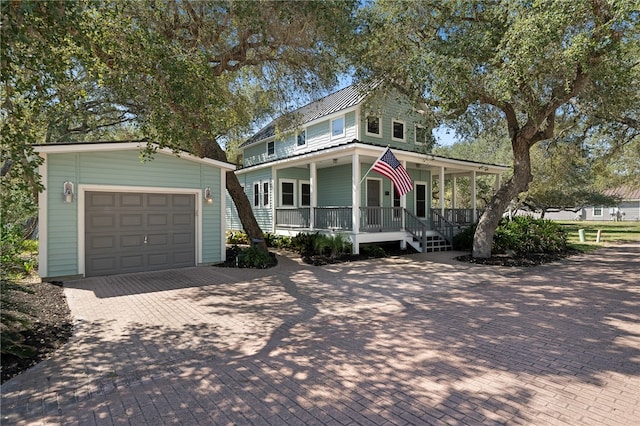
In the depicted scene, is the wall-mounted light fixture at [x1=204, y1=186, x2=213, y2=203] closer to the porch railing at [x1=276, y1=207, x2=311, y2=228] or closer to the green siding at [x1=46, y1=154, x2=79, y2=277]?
the green siding at [x1=46, y1=154, x2=79, y2=277]

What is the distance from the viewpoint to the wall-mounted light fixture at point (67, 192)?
8.62 metres

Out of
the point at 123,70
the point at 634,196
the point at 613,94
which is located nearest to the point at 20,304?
the point at 123,70

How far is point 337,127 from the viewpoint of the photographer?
15.6 m

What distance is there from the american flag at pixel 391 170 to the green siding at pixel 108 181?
516cm

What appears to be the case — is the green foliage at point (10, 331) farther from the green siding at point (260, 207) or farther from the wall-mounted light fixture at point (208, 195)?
the green siding at point (260, 207)

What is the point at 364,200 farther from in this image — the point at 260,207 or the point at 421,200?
the point at 260,207

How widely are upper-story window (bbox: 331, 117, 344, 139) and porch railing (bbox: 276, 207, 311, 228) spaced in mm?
3645

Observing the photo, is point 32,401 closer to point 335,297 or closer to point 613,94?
point 335,297

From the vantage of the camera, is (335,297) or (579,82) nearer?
(335,297)

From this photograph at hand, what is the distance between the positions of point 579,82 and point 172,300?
37.8ft

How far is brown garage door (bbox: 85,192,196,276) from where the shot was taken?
920cm

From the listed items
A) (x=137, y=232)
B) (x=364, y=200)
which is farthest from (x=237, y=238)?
(x=137, y=232)

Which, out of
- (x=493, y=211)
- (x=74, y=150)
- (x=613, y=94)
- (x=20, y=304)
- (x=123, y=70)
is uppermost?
(x=613, y=94)

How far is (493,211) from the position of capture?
12.1 metres
